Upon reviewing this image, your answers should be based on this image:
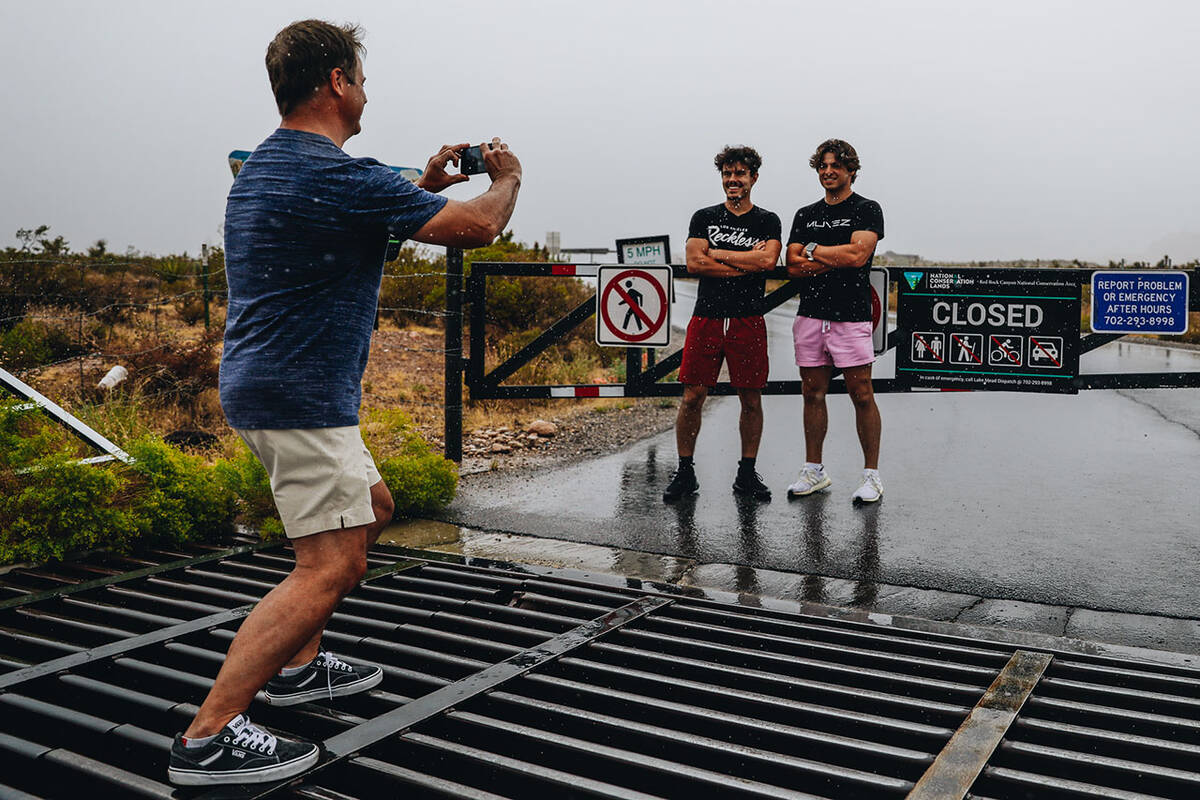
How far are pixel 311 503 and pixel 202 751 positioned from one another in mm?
680

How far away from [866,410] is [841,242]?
1.08 meters

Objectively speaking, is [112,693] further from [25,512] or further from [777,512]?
[777,512]

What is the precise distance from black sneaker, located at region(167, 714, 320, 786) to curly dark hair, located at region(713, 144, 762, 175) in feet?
15.8

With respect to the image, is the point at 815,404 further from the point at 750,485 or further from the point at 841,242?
the point at 841,242

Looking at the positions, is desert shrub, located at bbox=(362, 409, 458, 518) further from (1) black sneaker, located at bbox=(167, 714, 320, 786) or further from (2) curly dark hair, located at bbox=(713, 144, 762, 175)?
(1) black sneaker, located at bbox=(167, 714, 320, 786)

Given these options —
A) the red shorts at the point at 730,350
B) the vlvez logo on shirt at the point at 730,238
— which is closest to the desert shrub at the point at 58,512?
the red shorts at the point at 730,350

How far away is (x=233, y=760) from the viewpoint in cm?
266

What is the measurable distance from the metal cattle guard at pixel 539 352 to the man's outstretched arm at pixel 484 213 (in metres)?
4.08

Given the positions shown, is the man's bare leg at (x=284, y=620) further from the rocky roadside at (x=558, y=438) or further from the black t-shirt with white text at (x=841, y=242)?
the rocky roadside at (x=558, y=438)

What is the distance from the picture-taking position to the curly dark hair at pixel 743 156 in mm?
6531

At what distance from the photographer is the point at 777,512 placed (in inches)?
249

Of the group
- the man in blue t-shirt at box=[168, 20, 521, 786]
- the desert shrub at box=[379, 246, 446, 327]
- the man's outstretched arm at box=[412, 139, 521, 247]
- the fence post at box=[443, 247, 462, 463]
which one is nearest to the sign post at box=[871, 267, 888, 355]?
the fence post at box=[443, 247, 462, 463]

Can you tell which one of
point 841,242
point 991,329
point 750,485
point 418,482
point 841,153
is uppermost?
point 841,153

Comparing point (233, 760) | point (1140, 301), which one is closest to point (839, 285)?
point (1140, 301)
